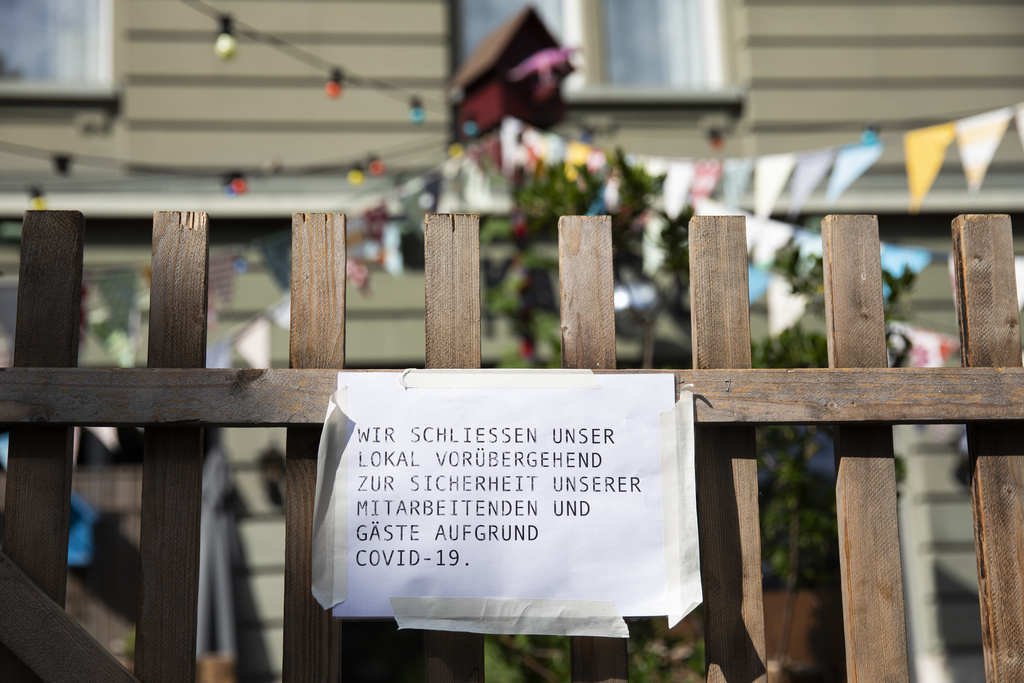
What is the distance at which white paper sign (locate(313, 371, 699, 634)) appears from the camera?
152 cm

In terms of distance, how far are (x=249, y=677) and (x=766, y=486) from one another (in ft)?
11.3

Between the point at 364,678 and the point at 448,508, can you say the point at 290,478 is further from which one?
the point at 364,678

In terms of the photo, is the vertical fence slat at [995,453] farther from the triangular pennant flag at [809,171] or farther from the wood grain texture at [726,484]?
the triangular pennant flag at [809,171]

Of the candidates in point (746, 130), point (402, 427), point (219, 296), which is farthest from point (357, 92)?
point (402, 427)

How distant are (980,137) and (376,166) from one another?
3604mm

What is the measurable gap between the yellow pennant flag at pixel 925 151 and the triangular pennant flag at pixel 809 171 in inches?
15.7

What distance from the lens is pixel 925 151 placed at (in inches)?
167

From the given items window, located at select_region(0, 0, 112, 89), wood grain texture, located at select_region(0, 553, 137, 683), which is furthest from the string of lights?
wood grain texture, located at select_region(0, 553, 137, 683)

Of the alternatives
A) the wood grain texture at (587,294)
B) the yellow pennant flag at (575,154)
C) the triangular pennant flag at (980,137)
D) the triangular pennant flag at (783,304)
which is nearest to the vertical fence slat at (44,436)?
the wood grain texture at (587,294)

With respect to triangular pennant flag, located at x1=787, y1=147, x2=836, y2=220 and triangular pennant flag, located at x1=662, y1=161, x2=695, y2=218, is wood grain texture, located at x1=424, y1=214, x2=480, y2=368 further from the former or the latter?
triangular pennant flag, located at x1=787, y1=147, x2=836, y2=220

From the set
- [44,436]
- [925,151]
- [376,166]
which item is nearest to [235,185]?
[376,166]

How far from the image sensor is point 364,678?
5422mm

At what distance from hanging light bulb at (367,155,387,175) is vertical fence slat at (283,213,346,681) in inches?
155

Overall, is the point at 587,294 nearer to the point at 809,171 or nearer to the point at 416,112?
the point at 809,171
